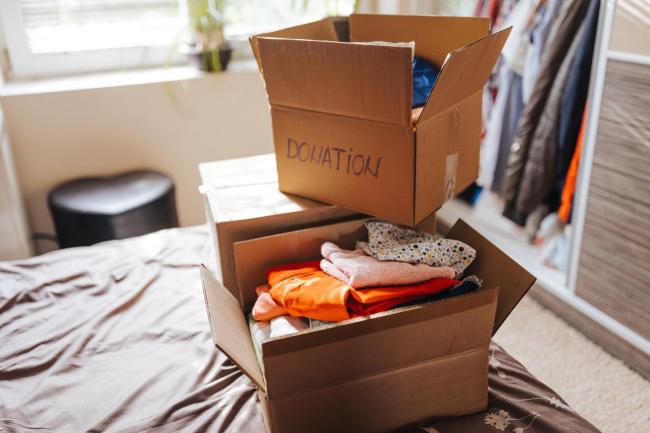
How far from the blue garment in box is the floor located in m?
1.01

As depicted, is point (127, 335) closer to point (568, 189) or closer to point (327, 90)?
point (327, 90)

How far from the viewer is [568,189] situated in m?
2.03

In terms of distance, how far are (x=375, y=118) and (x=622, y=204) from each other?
39.8 inches

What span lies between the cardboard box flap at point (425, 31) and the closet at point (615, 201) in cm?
58

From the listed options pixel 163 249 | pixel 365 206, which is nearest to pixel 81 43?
pixel 163 249

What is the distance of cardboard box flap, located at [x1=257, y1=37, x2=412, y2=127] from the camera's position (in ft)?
3.42

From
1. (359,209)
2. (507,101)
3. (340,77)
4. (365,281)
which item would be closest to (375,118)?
(340,77)

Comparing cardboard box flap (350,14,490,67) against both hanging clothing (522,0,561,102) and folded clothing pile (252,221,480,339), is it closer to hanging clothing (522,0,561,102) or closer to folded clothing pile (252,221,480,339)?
folded clothing pile (252,221,480,339)

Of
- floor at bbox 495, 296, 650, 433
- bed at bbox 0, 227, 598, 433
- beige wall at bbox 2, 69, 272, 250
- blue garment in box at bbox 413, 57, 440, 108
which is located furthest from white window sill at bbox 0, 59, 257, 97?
floor at bbox 495, 296, 650, 433

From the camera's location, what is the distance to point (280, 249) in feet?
3.95

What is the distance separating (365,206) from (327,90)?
26 centimetres

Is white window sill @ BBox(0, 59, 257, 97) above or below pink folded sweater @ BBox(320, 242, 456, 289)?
above

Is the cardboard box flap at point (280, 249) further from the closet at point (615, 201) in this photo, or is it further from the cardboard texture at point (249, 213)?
the closet at point (615, 201)

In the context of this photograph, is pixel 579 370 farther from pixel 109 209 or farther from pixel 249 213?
pixel 109 209
